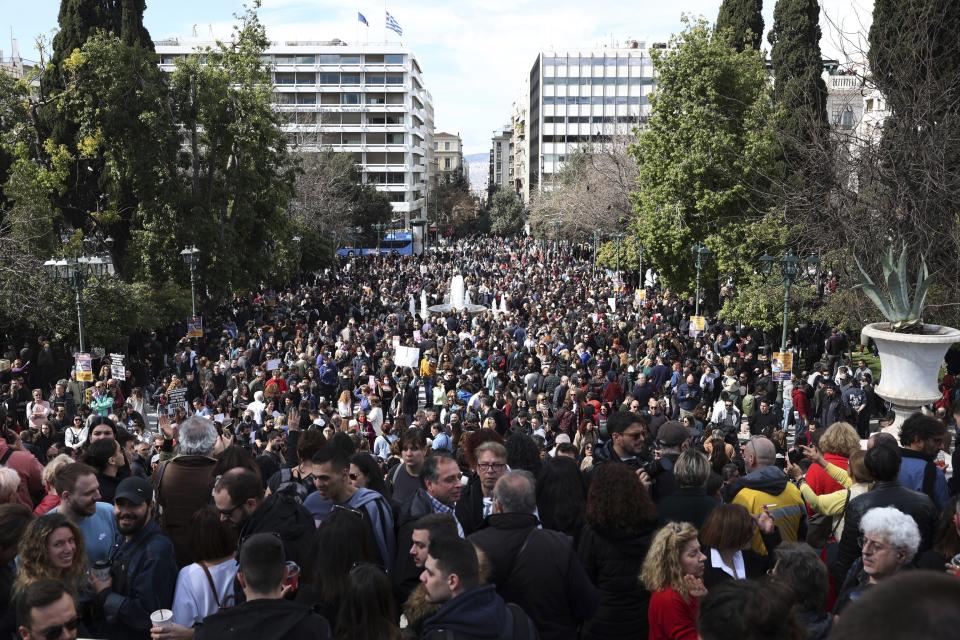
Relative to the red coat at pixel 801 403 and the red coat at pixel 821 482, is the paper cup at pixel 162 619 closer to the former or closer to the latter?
the red coat at pixel 821 482

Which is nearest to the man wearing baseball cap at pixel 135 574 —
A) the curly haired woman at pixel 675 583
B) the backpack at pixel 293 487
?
the backpack at pixel 293 487

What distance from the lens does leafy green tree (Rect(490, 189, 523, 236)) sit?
92250 millimetres

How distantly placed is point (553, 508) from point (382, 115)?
84370 millimetres

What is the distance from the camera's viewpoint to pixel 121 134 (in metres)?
26.0

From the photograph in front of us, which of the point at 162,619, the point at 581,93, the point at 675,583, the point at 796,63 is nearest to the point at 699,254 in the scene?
the point at 796,63

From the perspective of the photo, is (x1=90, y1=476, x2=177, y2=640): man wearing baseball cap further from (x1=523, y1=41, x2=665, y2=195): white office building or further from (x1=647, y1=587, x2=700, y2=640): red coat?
(x1=523, y1=41, x2=665, y2=195): white office building

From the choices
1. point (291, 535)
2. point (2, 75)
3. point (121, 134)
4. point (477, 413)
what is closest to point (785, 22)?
point (477, 413)

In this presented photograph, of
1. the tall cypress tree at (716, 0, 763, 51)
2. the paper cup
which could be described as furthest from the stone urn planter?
the tall cypress tree at (716, 0, 763, 51)

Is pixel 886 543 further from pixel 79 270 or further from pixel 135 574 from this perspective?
pixel 79 270

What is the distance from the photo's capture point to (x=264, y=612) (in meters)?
3.35

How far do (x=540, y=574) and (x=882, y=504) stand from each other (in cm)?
205

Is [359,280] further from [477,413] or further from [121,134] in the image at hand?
[477,413]

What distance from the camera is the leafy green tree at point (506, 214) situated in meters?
92.2

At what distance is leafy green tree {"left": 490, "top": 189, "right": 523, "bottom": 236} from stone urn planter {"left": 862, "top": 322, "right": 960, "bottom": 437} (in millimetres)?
81689
